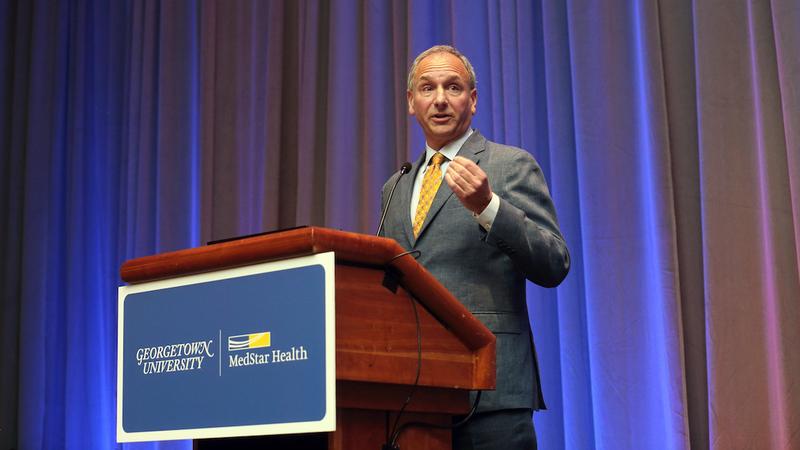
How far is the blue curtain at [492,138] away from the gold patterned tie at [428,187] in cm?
128

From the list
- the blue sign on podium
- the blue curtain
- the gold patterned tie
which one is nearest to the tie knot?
the gold patterned tie

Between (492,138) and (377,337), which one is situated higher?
(492,138)

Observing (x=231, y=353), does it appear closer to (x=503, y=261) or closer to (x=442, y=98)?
(x=503, y=261)

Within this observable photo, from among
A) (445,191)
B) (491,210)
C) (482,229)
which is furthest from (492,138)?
(491,210)

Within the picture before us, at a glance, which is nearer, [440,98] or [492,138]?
[440,98]

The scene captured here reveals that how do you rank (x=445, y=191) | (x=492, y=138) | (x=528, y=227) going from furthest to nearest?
(x=492, y=138) → (x=445, y=191) → (x=528, y=227)

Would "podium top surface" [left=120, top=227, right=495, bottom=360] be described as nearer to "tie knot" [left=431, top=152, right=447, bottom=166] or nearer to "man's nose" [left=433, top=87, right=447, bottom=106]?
"tie knot" [left=431, top=152, right=447, bottom=166]

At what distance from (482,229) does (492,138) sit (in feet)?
6.05

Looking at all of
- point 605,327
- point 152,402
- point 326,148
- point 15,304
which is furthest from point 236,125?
point 152,402

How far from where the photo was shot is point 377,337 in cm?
173

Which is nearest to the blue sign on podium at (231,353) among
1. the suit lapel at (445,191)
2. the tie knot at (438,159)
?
the suit lapel at (445,191)

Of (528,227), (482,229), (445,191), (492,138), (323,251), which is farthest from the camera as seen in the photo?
(492,138)

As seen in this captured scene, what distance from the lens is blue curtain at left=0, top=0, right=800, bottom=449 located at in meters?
3.29

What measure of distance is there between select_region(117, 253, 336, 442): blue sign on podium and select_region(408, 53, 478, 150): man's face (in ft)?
2.97
